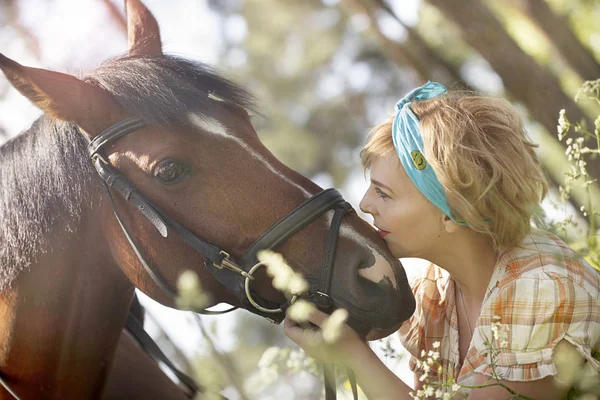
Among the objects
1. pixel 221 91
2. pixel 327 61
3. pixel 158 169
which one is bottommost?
pixel 158 169

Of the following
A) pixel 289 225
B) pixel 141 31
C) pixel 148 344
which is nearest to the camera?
pixel 289 225

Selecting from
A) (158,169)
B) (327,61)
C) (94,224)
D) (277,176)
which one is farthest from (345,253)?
(327,61)

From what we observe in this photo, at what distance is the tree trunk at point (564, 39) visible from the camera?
4.33m

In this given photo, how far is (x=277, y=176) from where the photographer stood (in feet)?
7.21

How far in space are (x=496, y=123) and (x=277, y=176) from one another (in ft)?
2.50

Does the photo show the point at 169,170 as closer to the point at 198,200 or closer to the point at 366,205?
the point at 198,200

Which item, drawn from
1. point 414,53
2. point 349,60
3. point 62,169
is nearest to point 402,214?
point 62,169

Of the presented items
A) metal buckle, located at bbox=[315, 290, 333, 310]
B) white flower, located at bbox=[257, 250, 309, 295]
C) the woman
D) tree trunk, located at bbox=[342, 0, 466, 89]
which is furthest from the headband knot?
tree trunk, located at bbox=[342, 0, 466, 89]

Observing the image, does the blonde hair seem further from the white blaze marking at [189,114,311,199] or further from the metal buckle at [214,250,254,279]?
the metal buckle at [214,250,254,279]

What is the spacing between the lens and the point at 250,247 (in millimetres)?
2125

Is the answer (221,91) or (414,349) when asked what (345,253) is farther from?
(221,91)

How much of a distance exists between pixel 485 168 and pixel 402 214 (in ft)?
1.03

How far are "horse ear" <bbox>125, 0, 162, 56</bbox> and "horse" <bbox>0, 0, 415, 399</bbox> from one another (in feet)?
0.48

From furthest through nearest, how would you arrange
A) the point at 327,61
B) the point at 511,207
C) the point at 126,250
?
the point at 327,61
the point at 126,250
the point at 511,207
